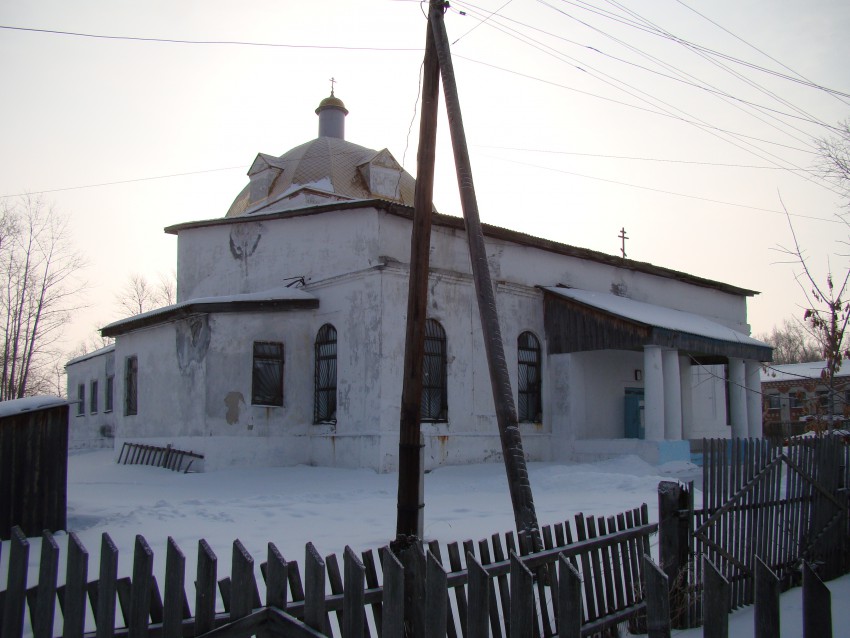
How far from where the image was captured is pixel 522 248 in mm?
20297

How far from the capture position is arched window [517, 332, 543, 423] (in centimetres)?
1972

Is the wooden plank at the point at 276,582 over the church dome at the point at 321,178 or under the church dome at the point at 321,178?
under

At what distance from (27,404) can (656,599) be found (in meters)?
7.28

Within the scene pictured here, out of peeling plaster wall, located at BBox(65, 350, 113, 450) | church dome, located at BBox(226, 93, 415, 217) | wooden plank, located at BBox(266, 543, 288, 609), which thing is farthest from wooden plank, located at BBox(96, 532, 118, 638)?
peeling plaster wall, located at BBox(65, 350, 113, 450)

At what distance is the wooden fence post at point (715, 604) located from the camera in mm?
3188

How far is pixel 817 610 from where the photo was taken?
3018 mm

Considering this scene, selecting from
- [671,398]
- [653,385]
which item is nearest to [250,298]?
[653,385]

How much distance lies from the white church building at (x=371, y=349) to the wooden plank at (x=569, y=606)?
40.9ft

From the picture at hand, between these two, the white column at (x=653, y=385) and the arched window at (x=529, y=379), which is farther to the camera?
the arched window at (x=529, y=379)

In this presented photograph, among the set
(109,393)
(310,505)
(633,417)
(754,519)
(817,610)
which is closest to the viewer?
(817,610)

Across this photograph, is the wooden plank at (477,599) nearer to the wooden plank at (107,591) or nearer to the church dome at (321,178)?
the wooden plank at (107,591)

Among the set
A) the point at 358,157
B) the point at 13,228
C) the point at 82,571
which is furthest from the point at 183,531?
the point at 13,228

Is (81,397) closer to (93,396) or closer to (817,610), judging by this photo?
(93,396)

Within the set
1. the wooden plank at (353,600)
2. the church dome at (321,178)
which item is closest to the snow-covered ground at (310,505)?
the wooden plank at (353,600)
